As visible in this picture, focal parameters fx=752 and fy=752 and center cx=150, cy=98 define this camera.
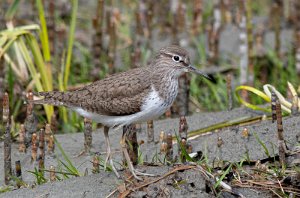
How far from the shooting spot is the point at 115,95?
5.84 m

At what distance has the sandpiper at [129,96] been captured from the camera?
18.7 feet

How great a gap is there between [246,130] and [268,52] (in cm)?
327

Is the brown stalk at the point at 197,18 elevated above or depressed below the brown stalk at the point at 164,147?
above

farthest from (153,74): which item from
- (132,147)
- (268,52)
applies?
(268,52)

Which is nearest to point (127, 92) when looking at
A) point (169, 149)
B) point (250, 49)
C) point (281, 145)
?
point (169, 149)

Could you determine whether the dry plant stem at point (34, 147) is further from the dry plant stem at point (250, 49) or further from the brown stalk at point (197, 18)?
the brown stalk at point (197, 18)

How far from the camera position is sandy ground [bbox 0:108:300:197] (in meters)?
5.32

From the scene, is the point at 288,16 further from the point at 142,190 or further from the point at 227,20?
the point at 142,190

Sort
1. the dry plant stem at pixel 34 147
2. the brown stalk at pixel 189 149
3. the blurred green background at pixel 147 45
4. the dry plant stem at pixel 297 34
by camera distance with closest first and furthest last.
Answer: the brown stalk at pixel 189 149, the dry plant stem at pixel 34 147, the blurred green background at pixel 147 45, the dry plant stem at pixel 297 34

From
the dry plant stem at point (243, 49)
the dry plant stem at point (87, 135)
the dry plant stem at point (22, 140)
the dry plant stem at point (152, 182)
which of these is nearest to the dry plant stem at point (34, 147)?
the dry plant stem at point (22, 140)

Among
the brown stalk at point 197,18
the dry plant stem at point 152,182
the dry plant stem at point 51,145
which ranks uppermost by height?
the brown stalk at point 197,18

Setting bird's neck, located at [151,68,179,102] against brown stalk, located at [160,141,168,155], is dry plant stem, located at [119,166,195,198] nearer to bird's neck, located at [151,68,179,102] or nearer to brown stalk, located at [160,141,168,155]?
bird's neck, located at [151,68,179,102]

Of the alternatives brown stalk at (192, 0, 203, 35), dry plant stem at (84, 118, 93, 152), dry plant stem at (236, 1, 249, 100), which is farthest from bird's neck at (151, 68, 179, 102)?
brown stalk at (192, 0, 203, 35)

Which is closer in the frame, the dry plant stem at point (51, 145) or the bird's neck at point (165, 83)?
the bird's neck at point (165, 83)
